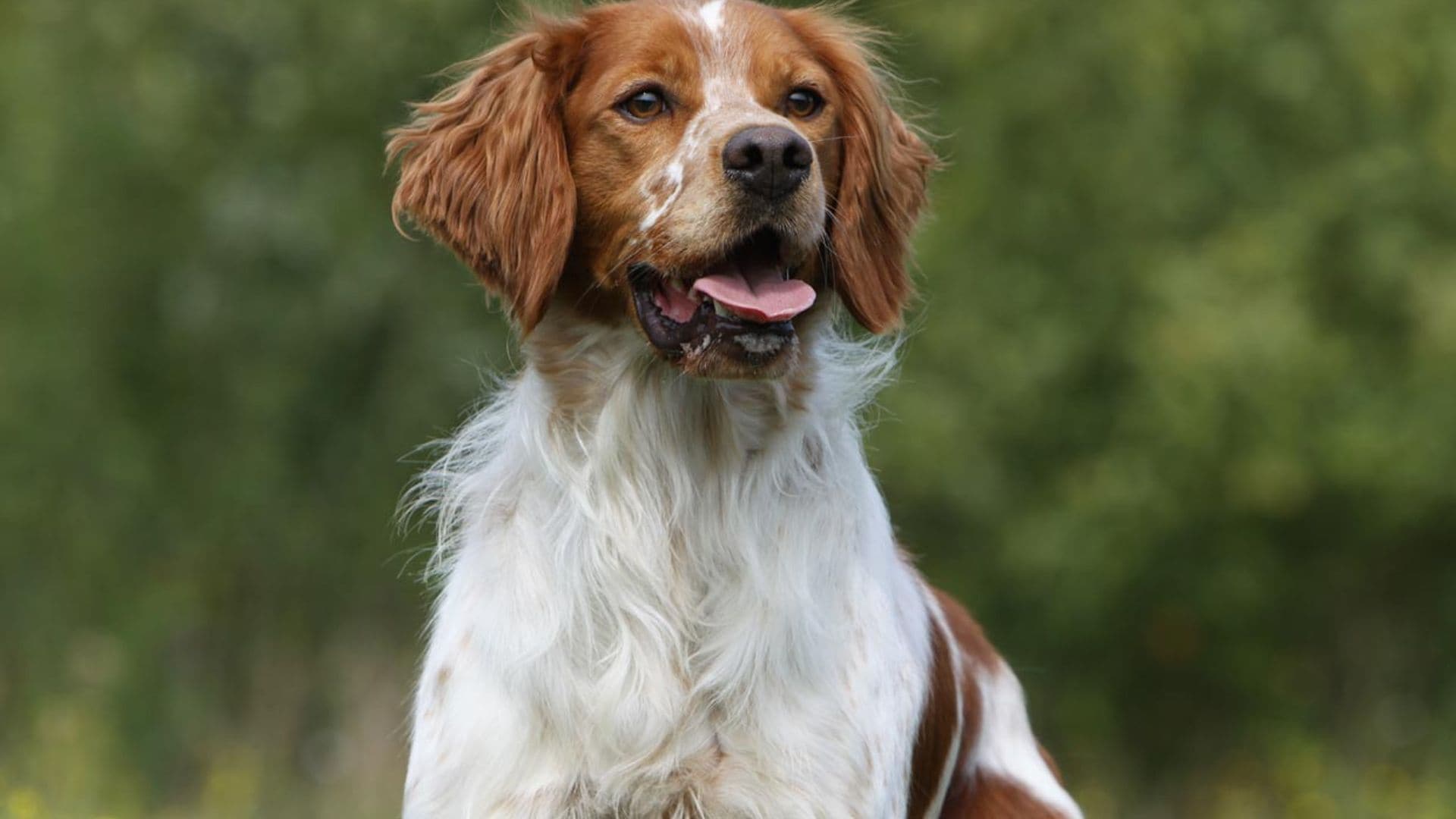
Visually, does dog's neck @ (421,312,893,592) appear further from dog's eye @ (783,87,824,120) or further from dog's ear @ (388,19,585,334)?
dog's eye @ (783,87,824,120)

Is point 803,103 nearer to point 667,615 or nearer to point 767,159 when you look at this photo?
point 767,159

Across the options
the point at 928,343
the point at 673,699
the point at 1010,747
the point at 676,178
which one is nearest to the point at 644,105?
the point at 676,178

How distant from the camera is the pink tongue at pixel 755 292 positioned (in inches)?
174

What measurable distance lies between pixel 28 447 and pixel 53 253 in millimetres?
1298

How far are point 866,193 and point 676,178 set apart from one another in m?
0.63

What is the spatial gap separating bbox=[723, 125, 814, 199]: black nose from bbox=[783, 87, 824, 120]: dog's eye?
1.29ft

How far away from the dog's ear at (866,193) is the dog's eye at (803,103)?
97mm

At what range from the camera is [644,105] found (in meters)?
4.66

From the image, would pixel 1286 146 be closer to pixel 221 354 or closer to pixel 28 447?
pixel 221 354

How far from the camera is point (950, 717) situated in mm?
5051

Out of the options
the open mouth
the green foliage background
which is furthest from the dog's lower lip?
the green foliage background

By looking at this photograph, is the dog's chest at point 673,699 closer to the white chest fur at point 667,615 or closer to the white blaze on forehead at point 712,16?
the white chest fur at point 667,615

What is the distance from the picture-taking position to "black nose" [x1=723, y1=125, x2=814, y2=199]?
14.4ft

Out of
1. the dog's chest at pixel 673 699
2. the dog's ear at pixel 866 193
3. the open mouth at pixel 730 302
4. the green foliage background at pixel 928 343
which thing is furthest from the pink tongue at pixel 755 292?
the green foliage background at pixel 928 343
